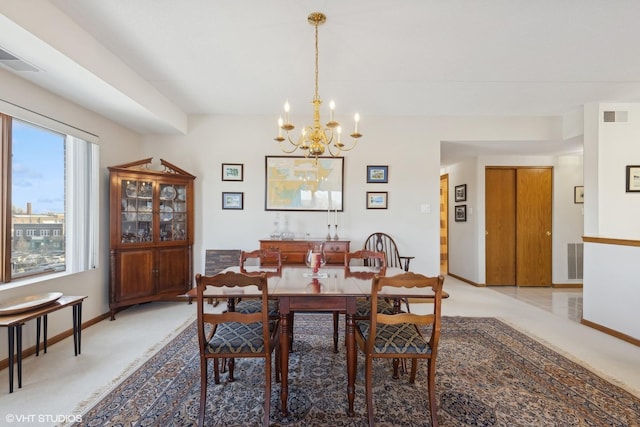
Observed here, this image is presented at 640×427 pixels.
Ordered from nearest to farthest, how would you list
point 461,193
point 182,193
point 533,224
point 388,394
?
1. point 388,394
2. point 182,193
3. point 533,224
4. point 461,193

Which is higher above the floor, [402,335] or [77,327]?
[402,335]

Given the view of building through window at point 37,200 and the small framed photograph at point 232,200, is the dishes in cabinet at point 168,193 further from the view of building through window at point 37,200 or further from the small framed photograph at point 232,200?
the view of building through window at point 37,200

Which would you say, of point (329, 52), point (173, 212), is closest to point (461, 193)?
point (329, 52)

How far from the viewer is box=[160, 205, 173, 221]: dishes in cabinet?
390 centimetres

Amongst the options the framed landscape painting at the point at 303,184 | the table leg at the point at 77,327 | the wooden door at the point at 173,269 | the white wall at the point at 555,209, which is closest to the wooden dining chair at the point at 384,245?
the framed landscape painting at the point at 303,184

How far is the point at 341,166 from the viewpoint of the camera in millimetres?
4332

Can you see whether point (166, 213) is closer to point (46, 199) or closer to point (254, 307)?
point (46, 199)

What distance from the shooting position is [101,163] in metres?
3.55

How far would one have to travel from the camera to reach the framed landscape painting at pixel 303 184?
4.33 m

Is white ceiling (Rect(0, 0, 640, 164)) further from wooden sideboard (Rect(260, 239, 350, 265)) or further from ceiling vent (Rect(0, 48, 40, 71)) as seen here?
wooden sideboard (Rect(260, 239, 350, 265))

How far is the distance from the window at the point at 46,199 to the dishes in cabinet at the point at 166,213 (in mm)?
707

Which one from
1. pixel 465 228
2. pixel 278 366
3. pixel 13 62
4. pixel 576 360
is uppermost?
pixel 13 62

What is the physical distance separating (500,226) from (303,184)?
377cm

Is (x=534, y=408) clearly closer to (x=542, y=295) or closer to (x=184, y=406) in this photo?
(x=184, y=406)
